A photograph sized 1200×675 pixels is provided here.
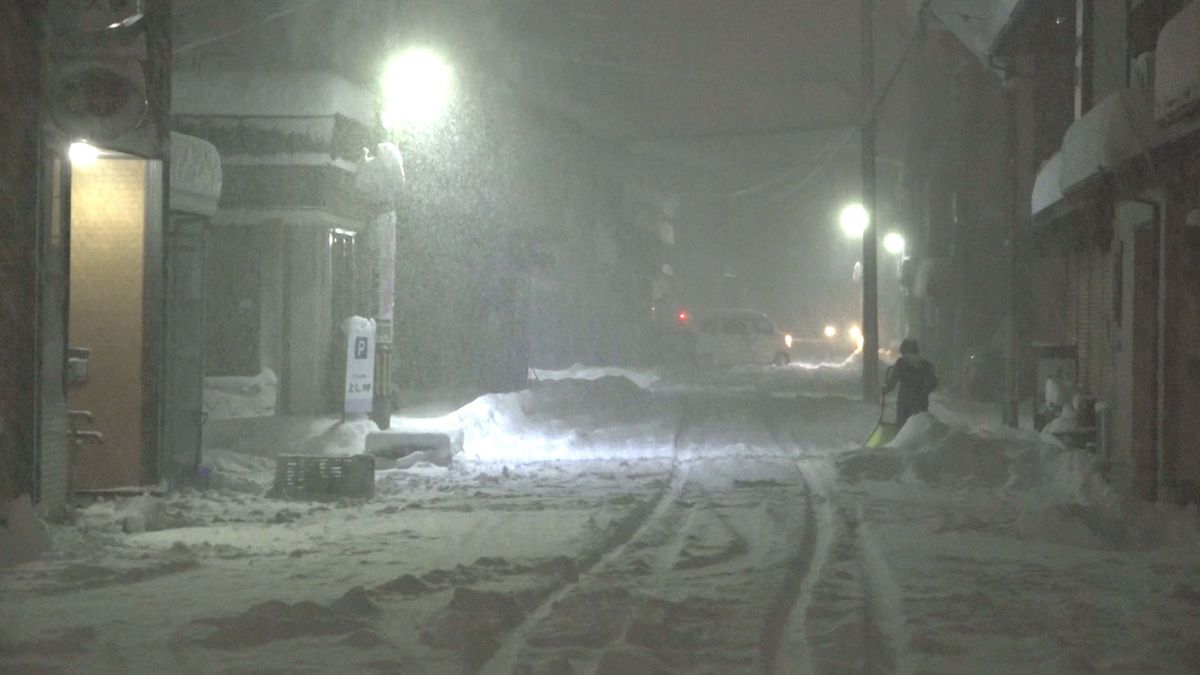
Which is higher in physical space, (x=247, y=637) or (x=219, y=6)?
(x=219, y=6)

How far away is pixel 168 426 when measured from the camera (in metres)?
14.4

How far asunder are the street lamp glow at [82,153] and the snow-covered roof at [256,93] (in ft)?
31.2

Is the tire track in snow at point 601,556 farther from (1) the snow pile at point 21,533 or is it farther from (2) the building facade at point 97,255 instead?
(2) the building facade at point 97,255

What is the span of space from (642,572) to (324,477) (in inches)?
216

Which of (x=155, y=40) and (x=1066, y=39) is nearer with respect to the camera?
(x=155, y=40)

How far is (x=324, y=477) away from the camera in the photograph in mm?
14234

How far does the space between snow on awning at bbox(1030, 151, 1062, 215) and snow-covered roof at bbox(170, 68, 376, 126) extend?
11316 millimetres

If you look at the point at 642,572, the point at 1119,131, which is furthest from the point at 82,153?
the point at 1119,131

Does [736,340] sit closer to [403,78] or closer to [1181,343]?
[403,78]

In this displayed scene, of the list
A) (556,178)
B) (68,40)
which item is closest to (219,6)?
(68,40)

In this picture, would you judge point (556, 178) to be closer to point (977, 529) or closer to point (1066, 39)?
A: point (1066, 39)

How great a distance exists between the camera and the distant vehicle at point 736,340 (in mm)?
49938

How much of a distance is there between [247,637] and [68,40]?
6.25 meters

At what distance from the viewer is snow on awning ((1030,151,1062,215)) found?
1992cm
